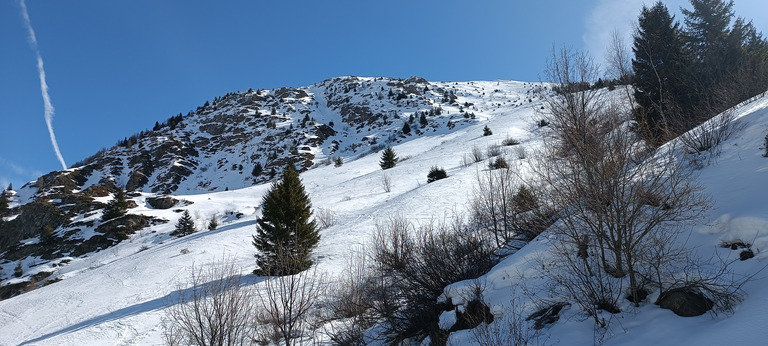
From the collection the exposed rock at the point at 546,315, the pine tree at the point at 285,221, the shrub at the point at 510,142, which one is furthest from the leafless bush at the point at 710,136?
the shrub at the point at 510,142

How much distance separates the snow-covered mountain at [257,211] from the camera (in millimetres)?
5355

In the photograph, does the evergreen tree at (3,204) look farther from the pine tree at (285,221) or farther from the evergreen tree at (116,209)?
the pine tree at (285,221)

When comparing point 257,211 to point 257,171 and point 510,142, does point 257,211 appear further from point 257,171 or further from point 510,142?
point 257,171

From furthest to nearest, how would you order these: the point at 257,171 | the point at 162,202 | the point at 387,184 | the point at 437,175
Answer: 1. the point at 257,171
2. the point at 162,202
3. the point at 387,184
4. the point at 437,175

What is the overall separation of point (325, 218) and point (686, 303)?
18.6 meters

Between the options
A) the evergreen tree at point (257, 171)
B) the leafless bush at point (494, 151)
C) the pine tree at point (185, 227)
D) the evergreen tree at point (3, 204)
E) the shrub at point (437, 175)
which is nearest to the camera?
the shrub at point (437, 175)

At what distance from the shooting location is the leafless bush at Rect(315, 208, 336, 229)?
21.0 metres

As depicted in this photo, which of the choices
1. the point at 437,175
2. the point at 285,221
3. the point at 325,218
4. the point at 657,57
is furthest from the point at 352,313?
the point at 657,57

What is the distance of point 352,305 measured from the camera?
30.7ft

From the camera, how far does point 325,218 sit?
2156 centimetres

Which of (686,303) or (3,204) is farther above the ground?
(3,204)

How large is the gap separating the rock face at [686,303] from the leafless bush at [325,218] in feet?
57.5

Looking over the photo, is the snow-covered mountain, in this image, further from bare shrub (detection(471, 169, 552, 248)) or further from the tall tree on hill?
the tall tree on hill

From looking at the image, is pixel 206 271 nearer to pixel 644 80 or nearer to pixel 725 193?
pixel 725 193
